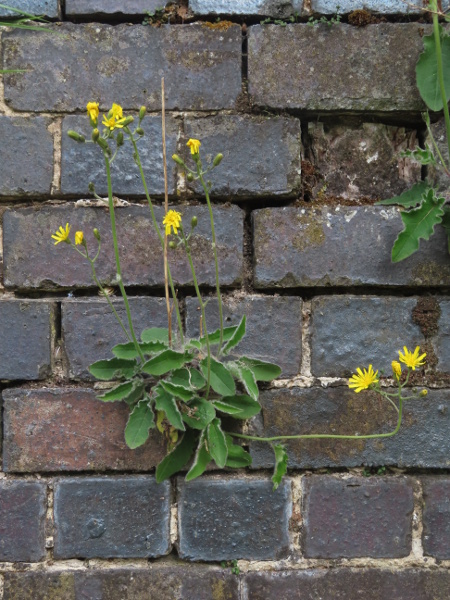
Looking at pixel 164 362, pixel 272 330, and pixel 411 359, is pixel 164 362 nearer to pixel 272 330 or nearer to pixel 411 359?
pixel 272 330

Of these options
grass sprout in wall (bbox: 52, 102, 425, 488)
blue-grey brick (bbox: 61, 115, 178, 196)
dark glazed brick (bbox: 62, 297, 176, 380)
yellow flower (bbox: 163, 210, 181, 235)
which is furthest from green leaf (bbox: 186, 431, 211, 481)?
blue-grey brick (bbox: 61, 115, 178, 196)

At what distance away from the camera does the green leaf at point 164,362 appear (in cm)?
110

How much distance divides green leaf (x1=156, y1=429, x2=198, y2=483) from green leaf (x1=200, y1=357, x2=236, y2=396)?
0.12m

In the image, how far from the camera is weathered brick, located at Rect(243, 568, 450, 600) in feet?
3.90

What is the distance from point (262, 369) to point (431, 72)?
24.5 inches

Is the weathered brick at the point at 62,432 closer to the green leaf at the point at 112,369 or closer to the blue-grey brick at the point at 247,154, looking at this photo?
the green leaf at the point at 112,369

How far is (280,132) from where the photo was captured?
123cm

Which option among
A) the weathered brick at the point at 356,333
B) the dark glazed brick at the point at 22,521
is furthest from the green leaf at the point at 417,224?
the dark glazed brick at the point at 22,521

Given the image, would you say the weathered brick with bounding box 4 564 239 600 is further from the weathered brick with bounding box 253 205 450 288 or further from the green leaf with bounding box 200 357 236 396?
the weathered brick with bounding box 253 205 450 288

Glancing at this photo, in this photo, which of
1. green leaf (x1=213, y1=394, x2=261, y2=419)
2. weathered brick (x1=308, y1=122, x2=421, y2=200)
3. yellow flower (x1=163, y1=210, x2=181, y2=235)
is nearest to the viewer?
yellow flower (x1=163, y1=210, x2=181, y2=235)

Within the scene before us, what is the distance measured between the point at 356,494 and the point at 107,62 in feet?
3.01

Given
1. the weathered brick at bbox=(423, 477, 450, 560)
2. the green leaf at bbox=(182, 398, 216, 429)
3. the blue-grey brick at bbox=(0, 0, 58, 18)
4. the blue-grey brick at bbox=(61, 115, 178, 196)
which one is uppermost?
the blue-grey brick at bbox=(0, 0, 58, 18)

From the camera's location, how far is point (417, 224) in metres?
1.19

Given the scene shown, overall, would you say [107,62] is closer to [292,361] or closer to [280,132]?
[280,132]
